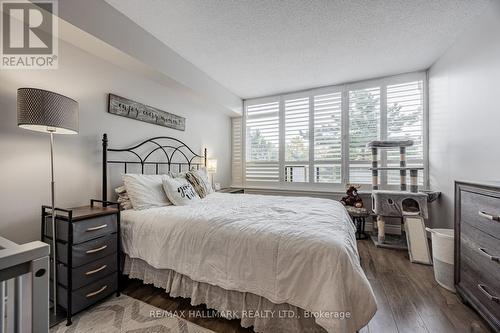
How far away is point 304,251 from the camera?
121 centimetres

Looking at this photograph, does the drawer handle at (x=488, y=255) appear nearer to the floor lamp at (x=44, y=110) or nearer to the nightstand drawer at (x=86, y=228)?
the nightstand drawer at (x=86, y=228)

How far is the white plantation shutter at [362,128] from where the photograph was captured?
3479mm

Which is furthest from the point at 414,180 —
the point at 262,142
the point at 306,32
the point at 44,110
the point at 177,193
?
the point at 44,110

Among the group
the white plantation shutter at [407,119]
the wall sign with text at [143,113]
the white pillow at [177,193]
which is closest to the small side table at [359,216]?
the white plantation shutter at [407,119]

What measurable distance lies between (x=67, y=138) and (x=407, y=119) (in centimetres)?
442

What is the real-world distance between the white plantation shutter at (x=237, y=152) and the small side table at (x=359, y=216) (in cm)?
229

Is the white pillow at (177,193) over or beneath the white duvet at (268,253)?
over

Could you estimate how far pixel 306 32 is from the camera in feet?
7.41

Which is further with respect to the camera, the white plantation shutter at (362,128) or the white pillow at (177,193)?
the white plantation shutter at (362,128)

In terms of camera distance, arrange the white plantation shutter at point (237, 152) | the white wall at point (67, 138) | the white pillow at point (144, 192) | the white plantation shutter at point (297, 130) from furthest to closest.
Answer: the white plantation shutter at point (237, 152) < the white plantation shutter at point (297, 130) < the white pillow at point (144, 192) < the white wall at point (67, 138)

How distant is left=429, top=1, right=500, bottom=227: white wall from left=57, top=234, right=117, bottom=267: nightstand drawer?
3.37 meters

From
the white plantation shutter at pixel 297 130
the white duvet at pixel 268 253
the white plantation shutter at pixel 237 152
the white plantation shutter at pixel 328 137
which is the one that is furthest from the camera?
the white plantation shutter at pixel 237 152

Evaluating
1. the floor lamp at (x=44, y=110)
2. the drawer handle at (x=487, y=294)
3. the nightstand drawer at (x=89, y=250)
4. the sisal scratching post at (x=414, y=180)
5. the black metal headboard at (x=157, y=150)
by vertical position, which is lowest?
the drawer handle at (x=487, y=294)

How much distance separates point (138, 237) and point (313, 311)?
4.93 ft
